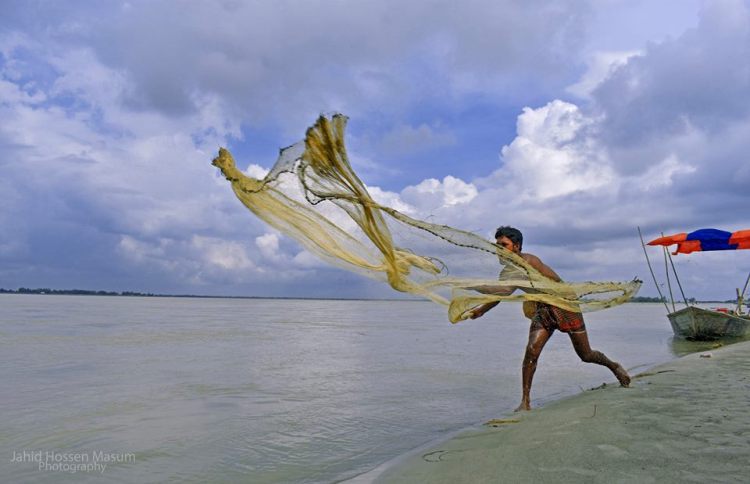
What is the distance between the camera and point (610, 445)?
3.80 metres

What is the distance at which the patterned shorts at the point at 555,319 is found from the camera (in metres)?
5.77

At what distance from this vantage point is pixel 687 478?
3.03 meters

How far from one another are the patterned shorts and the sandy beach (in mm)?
863

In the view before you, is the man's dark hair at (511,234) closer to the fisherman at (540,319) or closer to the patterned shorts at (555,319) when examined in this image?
the fisherman at (540,319)

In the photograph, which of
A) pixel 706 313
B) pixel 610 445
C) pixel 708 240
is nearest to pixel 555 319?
pixel 610 445

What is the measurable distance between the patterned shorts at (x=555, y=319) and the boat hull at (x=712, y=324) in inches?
615

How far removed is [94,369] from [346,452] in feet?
26.4

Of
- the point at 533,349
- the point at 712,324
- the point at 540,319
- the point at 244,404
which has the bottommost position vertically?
the point at 244,404

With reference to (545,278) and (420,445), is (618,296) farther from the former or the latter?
(420,445)

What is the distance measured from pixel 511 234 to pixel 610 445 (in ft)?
8.44

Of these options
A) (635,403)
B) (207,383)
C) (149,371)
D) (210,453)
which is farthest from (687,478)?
(149,371)

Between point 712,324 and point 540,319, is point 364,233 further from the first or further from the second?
point 712,324

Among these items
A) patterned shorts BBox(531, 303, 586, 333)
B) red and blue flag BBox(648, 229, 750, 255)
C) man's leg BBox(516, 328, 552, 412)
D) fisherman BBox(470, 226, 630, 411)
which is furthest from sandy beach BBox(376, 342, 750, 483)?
red and blue flag BBox(648, 229, 750, 255)

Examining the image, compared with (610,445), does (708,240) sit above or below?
above
